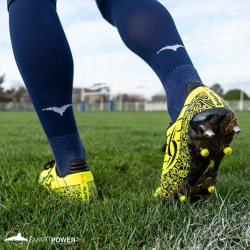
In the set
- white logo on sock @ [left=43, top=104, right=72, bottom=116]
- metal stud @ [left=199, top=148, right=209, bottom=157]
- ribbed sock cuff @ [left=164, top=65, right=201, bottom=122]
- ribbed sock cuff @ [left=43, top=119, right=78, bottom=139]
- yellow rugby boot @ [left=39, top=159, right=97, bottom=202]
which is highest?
ribbed sock cuff @ [left=164, top=65, right=201, bottom=122]

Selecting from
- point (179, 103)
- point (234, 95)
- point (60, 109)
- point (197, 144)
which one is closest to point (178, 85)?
point (179, 103)

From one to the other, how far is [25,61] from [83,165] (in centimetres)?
38

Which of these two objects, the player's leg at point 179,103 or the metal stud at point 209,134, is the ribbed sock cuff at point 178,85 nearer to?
the player's leg at point 179,103

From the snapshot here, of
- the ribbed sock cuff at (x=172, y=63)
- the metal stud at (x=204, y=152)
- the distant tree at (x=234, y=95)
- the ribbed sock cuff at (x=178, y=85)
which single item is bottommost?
the metal stud at (x=204, y=152)

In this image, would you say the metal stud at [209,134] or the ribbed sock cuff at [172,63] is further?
the ribbed sock cuff at [172,63]

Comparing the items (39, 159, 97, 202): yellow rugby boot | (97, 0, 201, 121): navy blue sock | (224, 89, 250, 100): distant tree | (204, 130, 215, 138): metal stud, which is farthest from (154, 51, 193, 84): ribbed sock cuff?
(224, 89, 250, 100): distant tree

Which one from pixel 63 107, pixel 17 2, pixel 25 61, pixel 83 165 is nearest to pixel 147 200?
pixel 83 165

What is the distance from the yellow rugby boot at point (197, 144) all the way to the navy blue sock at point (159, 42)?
7 cm

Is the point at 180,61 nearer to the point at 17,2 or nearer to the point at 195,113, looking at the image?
the point at 195,113

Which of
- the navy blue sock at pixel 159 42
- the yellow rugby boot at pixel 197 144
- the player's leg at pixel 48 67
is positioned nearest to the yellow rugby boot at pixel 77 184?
the player's leg at pixel 48 67

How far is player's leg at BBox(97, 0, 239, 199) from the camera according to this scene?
600 millimetres

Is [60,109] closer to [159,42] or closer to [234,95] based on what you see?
[159,42]

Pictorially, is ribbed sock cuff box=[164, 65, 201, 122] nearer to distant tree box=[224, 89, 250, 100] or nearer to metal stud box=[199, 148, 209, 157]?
metal stud box=[199, 148, 209, 157]

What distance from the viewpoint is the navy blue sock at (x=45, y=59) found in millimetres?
754
